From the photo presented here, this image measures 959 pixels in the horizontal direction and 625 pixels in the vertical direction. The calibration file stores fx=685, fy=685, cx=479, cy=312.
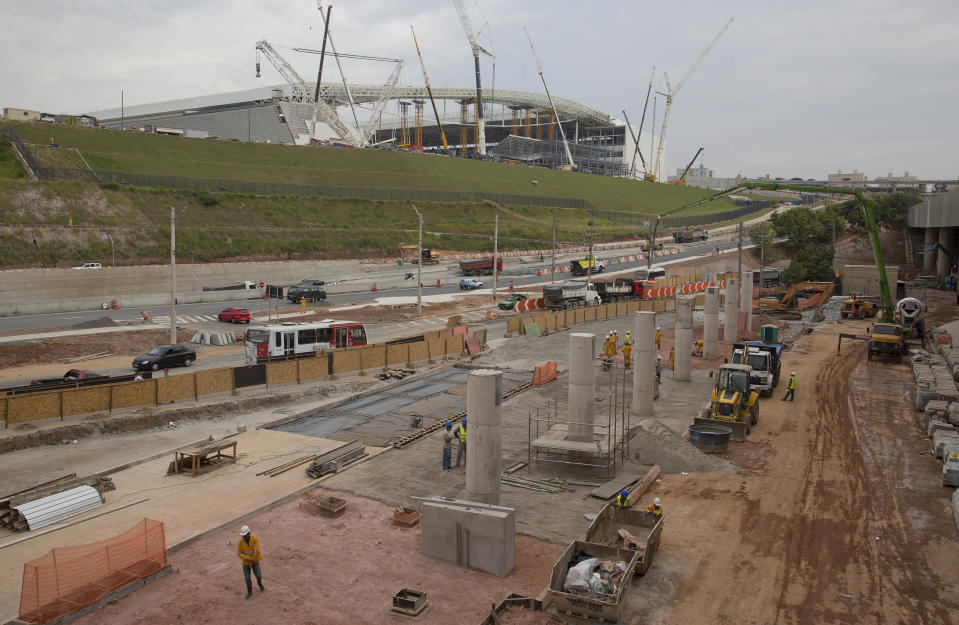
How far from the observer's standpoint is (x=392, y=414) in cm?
2752

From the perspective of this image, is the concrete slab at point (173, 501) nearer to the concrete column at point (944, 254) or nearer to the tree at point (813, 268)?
the tree at point (813, 268)

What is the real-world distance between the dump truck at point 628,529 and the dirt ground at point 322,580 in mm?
1037

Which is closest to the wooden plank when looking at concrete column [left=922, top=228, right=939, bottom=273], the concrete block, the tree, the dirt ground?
the dirt ground

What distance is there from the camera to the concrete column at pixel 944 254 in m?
82.3

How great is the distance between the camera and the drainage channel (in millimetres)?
24844

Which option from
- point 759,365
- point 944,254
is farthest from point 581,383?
point 944,254

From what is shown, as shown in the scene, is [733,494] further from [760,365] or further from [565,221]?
[565,221]

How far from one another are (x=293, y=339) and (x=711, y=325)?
24.2 m

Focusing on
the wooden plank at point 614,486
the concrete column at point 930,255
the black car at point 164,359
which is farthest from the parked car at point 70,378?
the concrete column at point 930,255

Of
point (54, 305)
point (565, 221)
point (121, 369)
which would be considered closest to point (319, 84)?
point (565, 221)

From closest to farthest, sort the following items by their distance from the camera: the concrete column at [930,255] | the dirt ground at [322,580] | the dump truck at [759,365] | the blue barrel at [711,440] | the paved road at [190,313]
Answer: the dirt ground at [322,580]
the blue barrel at [711,440]
the dump truck at [759,365]
the paved road at [190,313]
the concrete column at [930,255]

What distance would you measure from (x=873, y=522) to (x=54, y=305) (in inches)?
2162

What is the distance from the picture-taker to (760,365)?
32.3 m

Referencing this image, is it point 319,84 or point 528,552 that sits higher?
point 319,84
